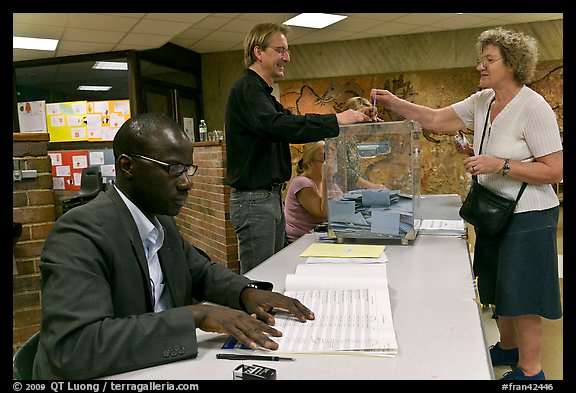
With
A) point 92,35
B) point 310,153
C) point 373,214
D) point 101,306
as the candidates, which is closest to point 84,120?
point 92,35

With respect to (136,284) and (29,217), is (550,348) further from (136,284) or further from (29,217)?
(29,217)

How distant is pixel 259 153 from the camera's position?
2.09 meters

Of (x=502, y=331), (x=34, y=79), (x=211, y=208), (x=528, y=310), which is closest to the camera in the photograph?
(x=528, y=310)

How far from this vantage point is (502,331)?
2238 millimetres

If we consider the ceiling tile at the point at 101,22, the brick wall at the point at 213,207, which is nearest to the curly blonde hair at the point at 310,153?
the brick wall at the point at 213,207

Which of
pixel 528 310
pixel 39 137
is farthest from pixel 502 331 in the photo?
pixel 39 137

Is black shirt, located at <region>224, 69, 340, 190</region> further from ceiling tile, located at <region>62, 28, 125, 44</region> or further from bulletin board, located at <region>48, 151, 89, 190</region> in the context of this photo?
bulletin board, located at <region>48, 151, 89, 190</region>

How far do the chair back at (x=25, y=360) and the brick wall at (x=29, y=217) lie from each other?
5.65 ft

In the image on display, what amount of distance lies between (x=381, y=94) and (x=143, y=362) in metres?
1.79

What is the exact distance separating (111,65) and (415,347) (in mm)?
6570

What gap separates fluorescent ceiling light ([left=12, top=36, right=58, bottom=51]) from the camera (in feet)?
18.6

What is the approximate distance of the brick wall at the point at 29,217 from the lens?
8.36 feet

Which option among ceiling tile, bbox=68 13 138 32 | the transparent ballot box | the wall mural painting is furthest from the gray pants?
the wall mural painting
